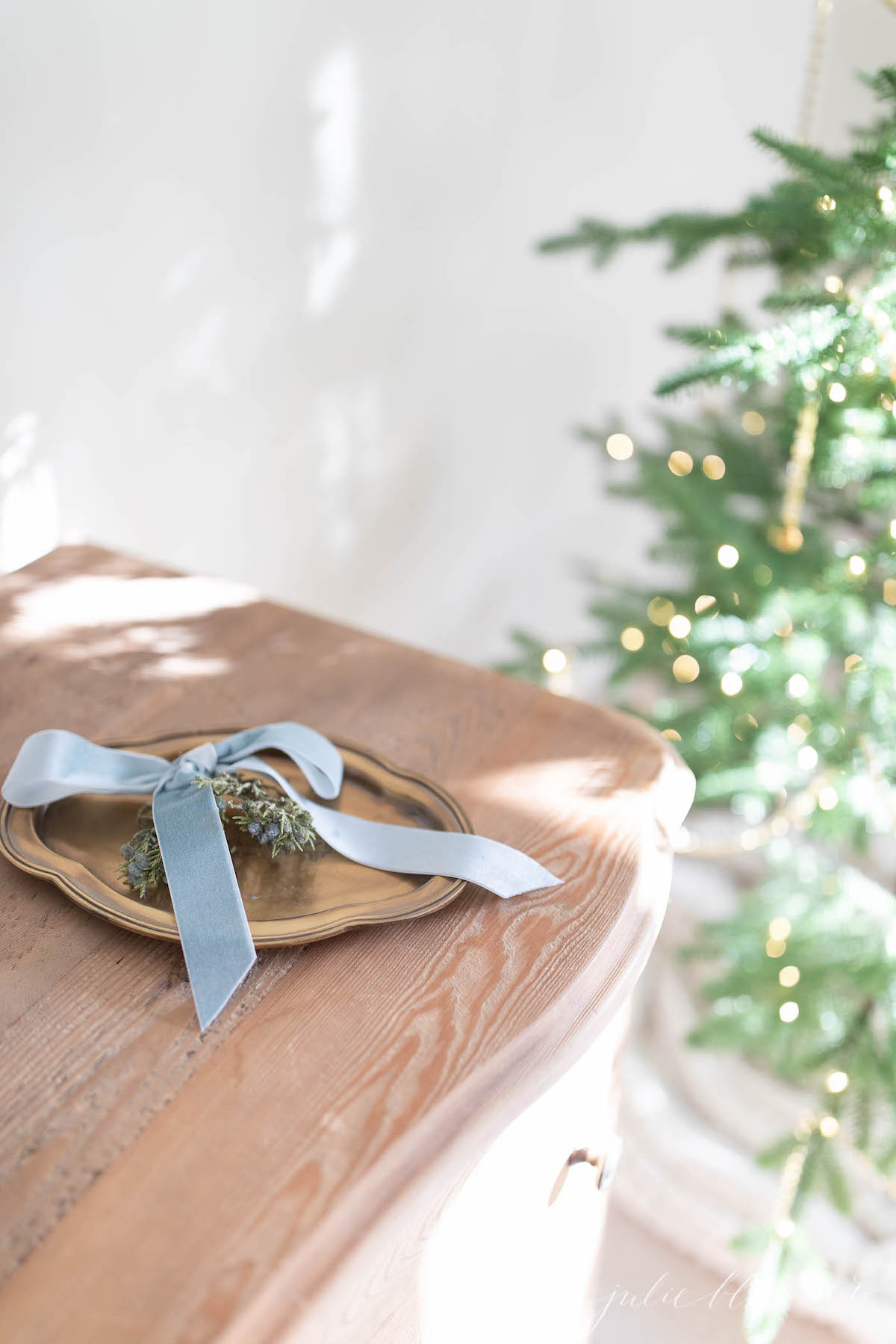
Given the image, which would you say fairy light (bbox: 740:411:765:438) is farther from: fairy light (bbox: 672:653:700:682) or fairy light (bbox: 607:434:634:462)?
fairy light (bbox: 672:653:700:682)

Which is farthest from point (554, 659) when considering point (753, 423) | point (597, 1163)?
point (597, 1163)

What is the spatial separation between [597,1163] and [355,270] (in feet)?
3.61

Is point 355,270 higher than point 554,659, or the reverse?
point 355,270

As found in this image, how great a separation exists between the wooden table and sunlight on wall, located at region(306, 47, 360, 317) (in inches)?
28.6

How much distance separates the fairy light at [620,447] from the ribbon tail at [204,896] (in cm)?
106

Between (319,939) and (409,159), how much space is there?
1166mm

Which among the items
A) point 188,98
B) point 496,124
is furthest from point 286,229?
point 496,124

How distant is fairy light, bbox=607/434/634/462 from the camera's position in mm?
1495

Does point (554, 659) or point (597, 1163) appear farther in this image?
point (554, 659)

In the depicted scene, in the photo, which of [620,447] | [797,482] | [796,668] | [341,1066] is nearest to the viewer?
[341,1066]

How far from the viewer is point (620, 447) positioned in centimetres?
150

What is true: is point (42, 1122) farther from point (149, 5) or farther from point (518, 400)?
point (518, 400)

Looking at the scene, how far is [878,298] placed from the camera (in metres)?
0.89

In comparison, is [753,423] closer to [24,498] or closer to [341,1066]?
[24,498]
